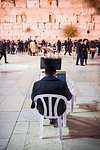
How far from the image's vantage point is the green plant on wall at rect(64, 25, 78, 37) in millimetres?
25234

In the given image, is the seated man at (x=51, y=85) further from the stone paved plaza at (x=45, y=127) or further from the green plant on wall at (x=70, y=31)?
the green plant on wall at (x=70, y=31)

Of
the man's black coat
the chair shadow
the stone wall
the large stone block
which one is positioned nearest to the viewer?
the man's black coat

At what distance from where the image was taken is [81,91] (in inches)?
204

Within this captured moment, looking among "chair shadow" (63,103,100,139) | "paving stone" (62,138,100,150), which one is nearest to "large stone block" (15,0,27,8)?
"chair shadow" (63,103,100,139)

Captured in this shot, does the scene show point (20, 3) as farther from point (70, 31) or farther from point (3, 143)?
point (3, 143)

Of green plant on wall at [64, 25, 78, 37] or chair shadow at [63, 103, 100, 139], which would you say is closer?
chair shadow at [63, 103, 100, 139]

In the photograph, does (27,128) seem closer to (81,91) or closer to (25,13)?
(81,91)

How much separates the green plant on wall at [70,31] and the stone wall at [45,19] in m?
0.48

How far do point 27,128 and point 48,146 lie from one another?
0.62m

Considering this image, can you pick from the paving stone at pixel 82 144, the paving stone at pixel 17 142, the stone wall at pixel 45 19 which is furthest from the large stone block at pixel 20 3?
the paving stone at pixel 82 144

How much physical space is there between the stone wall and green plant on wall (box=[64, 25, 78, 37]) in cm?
48

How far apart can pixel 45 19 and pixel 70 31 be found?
3937 mm

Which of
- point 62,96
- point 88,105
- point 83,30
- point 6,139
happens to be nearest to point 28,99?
point 88,105

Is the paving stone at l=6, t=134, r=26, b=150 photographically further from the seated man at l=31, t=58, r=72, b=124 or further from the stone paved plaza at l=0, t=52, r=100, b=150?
the seated man at l=31, t=58, r=72, b=124
